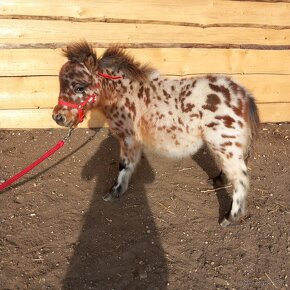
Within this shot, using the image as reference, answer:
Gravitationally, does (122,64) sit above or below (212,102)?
above

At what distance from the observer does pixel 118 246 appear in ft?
11.9

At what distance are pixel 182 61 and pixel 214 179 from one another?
5.90ft

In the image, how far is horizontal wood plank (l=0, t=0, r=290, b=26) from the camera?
4781 millimetres

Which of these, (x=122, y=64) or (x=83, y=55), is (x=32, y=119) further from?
(x=122, y=64)

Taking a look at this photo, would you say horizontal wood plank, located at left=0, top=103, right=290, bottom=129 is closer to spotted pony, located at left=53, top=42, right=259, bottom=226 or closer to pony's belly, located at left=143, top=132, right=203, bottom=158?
spotted pony, located at left=53, top=42, right=259, bottom=226

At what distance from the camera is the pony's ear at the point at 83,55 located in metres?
3.93

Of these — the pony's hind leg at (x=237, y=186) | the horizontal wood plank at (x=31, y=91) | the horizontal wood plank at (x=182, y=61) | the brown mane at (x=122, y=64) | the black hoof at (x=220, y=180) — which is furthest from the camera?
the horizontal wood plank at (x=31, y=91)

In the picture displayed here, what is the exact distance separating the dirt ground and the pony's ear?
1417 millimetres

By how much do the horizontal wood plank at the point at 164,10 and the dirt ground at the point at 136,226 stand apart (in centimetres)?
175

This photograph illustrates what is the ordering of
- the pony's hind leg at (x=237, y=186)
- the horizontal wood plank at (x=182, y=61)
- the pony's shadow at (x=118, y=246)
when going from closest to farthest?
1. the pony's shadow at (x=118, y=246)
2. the pony's hind leg at (x=237, y=186)
3. the horizontal wood plank at (x=182, y=61)

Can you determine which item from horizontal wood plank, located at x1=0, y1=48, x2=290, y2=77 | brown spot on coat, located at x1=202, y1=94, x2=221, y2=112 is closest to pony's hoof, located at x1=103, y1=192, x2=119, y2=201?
brown spot on coat, located at x1=202, y1=94, x2=221, y2=112

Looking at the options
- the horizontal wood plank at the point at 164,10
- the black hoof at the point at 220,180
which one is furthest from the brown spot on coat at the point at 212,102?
the horizontal wood plank at the point at 164,10

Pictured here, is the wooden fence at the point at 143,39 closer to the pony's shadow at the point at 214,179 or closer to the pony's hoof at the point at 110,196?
the pony's shadow at the point at 214,179

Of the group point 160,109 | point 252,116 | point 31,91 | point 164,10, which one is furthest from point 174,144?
point 31,91
